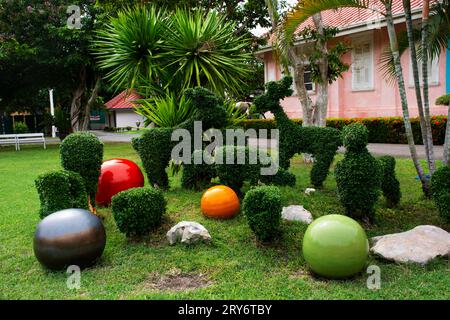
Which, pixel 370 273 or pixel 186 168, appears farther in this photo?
pixel 186 168

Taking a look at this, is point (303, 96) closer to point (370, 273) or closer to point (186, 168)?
point (186, 168)

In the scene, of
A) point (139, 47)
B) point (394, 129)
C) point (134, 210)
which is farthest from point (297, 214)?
point (394, 129)

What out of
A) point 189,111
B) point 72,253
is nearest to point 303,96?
point 189,111

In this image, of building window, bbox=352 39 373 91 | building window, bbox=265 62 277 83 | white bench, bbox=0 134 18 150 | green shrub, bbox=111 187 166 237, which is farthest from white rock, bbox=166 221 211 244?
white bench, bbox=0 134 18 150

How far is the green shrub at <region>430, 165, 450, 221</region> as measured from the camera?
5.45m

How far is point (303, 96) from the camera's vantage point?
→ 36.5ft

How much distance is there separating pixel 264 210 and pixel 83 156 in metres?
2.77

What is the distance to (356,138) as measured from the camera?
545cm

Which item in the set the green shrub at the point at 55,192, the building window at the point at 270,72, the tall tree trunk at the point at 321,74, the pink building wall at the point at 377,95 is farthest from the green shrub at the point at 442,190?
the building window at the point at 270,72

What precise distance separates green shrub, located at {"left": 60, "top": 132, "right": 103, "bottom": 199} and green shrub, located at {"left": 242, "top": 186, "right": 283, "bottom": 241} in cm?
247

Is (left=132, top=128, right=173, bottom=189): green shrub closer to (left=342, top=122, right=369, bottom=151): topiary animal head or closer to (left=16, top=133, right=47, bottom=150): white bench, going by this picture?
(left=342, top=122, right=369, bottom=151): topiary animal head

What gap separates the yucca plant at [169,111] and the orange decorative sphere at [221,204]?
2358mm

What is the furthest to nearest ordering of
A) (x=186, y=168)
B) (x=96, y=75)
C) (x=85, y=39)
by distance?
(x=96, y=75), (x=85, y=39), (x=186, y=168)

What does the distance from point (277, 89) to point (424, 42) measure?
7.55 ft
